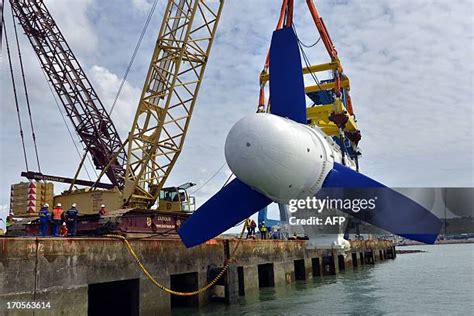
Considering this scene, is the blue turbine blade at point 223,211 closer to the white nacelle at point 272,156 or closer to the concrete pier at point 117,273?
the white nacelle at point 272,156

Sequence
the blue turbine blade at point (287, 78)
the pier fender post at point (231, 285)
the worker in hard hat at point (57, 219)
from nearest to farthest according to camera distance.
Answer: the blue turbine blade at point (287, 78)
the worker in hard hat at point (57, 219)
the pier fender post at point (231, 285)

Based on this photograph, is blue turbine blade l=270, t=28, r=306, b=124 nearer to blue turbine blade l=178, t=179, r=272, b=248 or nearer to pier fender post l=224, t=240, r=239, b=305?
blue turbine blade l=178, t=179, r=272, b=248

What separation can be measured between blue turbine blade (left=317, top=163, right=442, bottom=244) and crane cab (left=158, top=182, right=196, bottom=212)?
678 inches

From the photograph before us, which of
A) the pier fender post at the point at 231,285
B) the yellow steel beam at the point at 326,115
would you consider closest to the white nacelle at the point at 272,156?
the pier fender post at the point at 231,285

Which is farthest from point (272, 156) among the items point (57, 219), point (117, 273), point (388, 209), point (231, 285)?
point (231, 285)

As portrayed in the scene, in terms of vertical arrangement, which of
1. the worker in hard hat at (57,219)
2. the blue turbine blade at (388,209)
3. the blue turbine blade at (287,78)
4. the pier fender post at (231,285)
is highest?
the blue turbine blade at (287,78)

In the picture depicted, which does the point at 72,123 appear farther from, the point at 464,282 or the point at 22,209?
the point at 464,282

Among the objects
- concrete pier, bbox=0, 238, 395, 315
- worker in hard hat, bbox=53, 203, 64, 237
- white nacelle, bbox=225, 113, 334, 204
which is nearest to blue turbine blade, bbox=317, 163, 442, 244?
white nacelle, bbox=225, 113, 334, 204

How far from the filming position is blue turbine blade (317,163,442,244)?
26.3 ft

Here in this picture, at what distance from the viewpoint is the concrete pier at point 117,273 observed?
41.1 feet

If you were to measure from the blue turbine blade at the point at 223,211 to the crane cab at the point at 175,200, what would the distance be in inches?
645

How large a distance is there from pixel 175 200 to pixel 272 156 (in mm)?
18637

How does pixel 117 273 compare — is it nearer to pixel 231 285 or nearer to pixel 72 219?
pixel 72 219

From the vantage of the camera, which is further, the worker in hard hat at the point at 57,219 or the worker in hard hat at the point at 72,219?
the worker in hard hat at the point at 72,219
